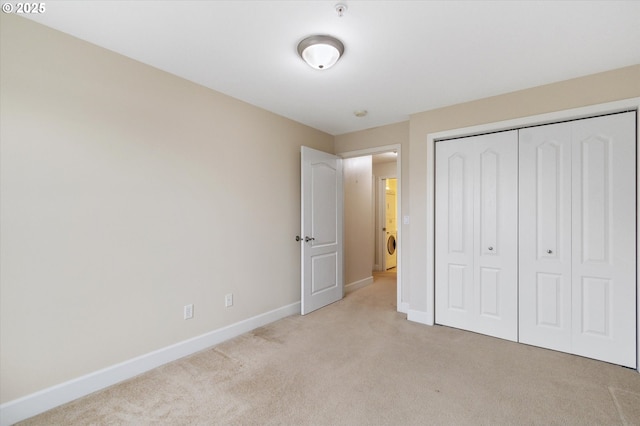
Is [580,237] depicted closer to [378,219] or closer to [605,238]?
[605,238]

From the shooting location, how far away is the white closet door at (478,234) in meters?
2.95

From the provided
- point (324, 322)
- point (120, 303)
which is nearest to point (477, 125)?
point (324, 322)

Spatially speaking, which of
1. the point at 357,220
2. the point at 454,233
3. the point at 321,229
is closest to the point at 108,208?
the point at 321,229

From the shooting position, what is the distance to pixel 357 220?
16.9ft

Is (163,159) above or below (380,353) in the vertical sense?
above

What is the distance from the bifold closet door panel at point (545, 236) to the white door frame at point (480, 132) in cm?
11

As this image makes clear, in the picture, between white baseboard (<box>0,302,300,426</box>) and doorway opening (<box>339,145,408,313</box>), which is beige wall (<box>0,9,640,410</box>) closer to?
white baseboard (<box>0,302,300,426</box>)

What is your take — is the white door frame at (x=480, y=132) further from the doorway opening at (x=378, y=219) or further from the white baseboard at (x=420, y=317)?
the doorway opening at (x=378, y=219)

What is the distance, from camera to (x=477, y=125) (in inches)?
121

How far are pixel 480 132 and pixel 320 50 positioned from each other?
199 cm

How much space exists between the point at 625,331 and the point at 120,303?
403 centimetres

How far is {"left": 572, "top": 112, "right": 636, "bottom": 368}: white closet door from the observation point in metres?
2.41

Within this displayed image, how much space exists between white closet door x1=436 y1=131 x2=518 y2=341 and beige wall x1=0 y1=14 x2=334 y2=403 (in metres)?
2.14

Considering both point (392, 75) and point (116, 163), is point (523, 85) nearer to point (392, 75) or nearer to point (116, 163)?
point (392, 75)
